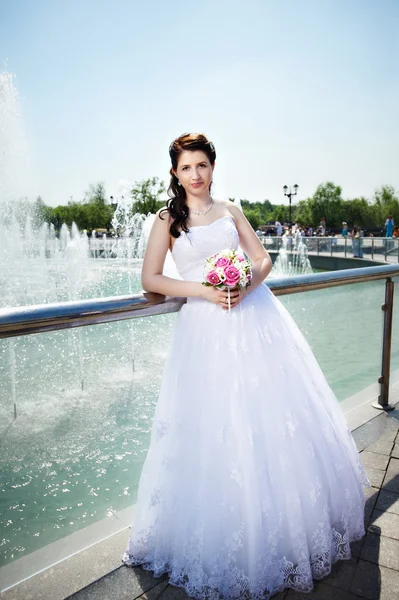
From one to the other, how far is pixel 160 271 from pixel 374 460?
2.01m

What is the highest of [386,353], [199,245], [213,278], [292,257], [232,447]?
[199,245]

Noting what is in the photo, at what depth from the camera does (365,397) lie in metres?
4.22

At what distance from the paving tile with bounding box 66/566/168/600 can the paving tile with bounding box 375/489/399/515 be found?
4.28 feet

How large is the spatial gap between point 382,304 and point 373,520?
84.9 inches

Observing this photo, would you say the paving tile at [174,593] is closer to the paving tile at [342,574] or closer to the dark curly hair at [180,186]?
the paving tile at [342,574]

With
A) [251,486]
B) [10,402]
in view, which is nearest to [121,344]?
[10,402]

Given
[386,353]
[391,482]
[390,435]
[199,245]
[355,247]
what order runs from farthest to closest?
[355,247] < [386,353] < [390,435] < [391,482] < [199,245]

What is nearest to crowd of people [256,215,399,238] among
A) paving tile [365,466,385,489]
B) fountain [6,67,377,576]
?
fountain [6,67,377,576]

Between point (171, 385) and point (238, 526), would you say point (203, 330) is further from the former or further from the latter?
point (238, 526)

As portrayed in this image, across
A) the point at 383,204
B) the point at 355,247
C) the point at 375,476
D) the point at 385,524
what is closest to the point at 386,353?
the point at 375,476

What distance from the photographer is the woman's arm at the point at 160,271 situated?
225cm

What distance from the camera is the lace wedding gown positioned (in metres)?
1.94

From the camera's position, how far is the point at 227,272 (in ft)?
6.72

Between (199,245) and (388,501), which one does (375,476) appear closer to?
(388,501)
